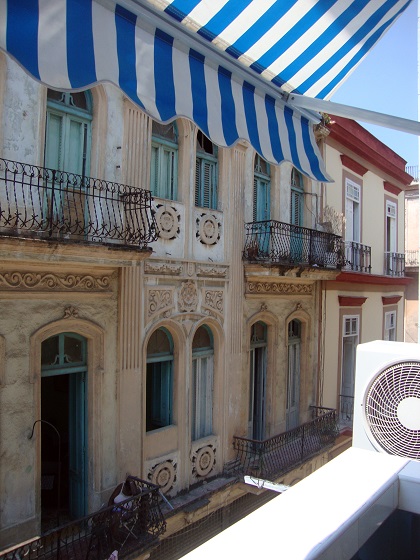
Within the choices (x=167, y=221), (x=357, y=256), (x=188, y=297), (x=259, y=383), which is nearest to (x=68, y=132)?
(x=167, y=221)

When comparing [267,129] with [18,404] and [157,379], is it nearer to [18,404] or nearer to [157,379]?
[18,404]

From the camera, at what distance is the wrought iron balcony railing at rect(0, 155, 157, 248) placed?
6297mm

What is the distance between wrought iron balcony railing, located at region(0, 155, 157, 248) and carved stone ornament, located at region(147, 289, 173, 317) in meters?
0.96

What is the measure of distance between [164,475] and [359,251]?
9336 millimetres

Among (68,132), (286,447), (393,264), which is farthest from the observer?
(393,264)

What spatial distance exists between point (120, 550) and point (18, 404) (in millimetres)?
2287

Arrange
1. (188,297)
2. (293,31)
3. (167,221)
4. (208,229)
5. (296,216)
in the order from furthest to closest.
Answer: (296,216)
(208,229)
(188,297)
(167,221)
(293,31)

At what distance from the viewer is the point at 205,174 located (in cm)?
973

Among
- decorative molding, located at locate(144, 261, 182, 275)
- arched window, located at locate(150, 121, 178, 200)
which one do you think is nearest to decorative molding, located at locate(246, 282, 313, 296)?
decorative molding, located at locate(144, 261, 182, 275)

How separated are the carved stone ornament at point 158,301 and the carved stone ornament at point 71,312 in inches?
55.3

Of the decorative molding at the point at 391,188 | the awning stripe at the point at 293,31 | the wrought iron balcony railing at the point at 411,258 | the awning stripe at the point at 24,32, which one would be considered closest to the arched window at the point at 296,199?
the decorative molding at the point at 391,188

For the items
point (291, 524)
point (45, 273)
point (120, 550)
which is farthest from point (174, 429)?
point (291, 524)

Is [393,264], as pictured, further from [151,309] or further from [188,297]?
[151,309]

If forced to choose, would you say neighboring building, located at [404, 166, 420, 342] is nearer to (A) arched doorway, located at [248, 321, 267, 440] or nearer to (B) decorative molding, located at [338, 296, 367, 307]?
(B) decorative molding, located at [338, 296, 367, 307]
